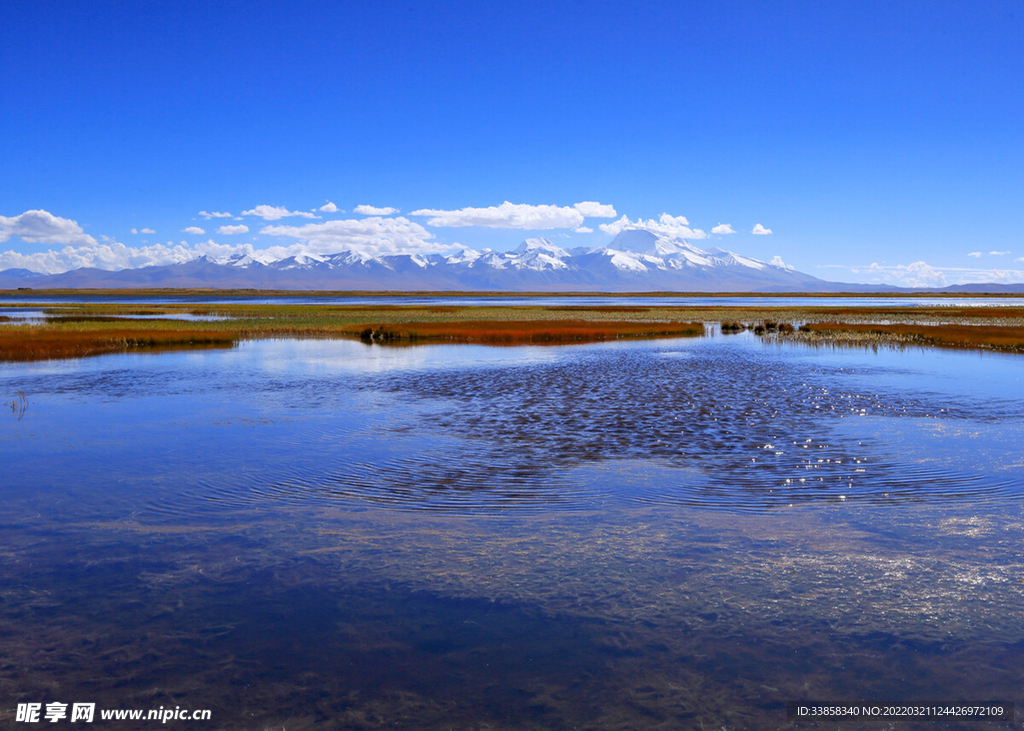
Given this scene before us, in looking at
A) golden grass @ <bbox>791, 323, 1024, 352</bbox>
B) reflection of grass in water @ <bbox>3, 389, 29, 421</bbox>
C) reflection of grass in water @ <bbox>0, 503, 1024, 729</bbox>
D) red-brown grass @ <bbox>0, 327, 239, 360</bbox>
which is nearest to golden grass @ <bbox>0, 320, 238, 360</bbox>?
red-brown grass @ <bbox>0, 327, 239, 360</bbox>

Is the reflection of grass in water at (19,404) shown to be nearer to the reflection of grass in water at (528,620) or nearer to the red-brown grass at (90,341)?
the reflection of grass in water at (528,620)

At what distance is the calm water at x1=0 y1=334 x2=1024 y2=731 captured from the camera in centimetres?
641

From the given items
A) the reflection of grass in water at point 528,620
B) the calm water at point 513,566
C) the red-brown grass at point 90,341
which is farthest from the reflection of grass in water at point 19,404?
the red-brown grass at point 90,341

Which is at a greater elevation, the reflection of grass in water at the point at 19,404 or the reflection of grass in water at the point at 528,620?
the reflection of grass in water at the point at 19,404

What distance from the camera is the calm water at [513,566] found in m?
6.41

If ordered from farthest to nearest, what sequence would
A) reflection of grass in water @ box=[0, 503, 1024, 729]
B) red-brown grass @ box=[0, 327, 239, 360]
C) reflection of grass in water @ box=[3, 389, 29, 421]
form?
1. red-brown grass @ box=[0, 327, 239, 360]
2. reflection of grass in water @ box=[3, 389, 29, 421]
3. reflection of grass in water @ box=[0, 503, 1024, 729]

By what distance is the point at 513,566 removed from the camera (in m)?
9.06

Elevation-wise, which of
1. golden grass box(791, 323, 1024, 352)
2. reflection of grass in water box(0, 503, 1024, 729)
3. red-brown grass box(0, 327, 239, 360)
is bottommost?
reflection of grass in water box(0, 503, 1024, 729)

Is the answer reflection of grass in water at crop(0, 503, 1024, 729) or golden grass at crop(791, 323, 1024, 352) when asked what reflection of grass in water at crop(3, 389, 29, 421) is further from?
golden grass at crop(791, 323, 1024, 352)

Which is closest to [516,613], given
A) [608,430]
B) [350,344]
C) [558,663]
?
[558,663]

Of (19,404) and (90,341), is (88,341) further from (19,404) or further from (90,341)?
(19,404)

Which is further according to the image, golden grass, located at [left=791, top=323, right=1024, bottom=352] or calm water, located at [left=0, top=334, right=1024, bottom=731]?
golden grass, located at [left=791, top=323, right=1024, bottom=352]

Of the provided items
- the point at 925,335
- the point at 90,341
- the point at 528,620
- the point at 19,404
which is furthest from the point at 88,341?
the point at 925,335

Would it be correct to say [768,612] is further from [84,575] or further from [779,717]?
[84,575]
